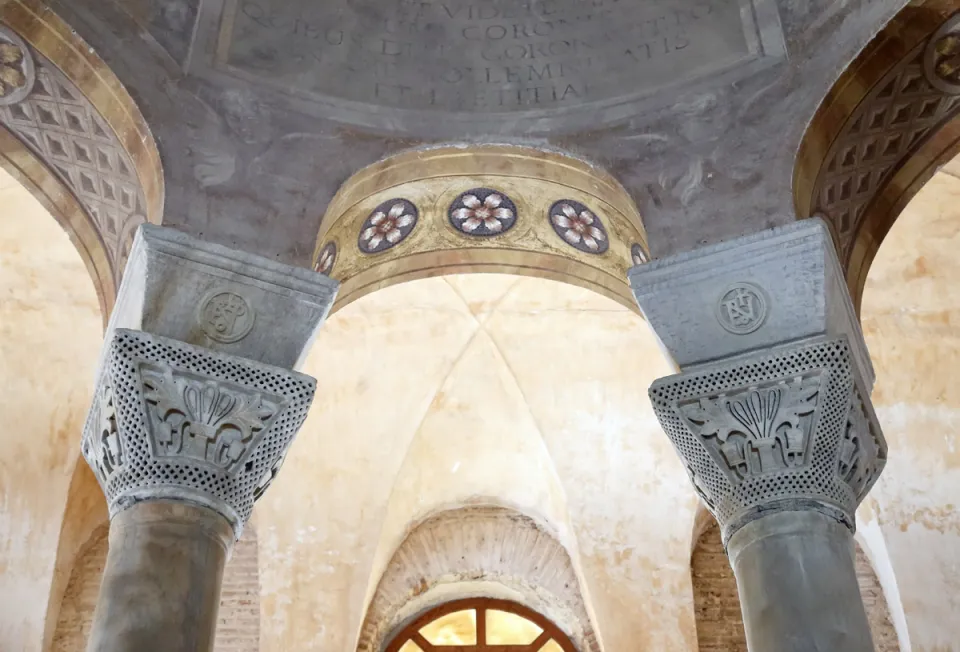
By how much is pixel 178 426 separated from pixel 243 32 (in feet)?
7.50

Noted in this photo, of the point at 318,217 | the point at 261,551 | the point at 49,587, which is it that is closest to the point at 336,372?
the point at 261,551

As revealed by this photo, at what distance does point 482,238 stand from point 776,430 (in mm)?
2167

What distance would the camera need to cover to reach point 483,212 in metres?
6.26

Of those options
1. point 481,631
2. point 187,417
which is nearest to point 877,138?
point 187,417

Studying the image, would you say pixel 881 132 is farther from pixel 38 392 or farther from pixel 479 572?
pixel 38 392

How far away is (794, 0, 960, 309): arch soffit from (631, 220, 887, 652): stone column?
0.46 meters

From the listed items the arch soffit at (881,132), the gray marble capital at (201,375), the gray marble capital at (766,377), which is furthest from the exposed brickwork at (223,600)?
the arch soffit at (881,132)

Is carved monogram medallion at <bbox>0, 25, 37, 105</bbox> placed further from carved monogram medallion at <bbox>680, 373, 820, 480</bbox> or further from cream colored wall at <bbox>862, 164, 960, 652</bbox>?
cream colored wall at <bbox>862, 164, 960, 652</bbox>

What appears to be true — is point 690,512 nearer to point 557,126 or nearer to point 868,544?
point 868,544

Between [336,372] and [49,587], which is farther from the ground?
[336,372]

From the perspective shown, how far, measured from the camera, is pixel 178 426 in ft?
15.1

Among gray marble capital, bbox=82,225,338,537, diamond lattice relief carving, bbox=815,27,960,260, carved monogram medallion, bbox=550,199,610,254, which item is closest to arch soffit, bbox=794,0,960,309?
diamond lattice relief carving, bbox=815,27,960,260

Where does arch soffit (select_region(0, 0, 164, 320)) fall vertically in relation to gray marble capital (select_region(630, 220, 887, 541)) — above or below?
above

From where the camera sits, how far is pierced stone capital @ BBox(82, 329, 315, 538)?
178 inches
